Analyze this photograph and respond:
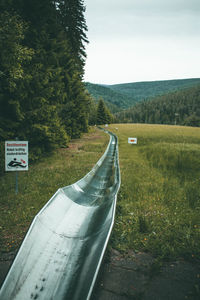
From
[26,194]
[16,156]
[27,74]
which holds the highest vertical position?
[27,74]

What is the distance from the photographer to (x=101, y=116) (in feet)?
225

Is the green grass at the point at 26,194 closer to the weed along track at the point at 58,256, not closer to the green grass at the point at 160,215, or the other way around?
the weed along track at the point at 58,256

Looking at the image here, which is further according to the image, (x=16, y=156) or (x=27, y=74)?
(x=27, y=74)

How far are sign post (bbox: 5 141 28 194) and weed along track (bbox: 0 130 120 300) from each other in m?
2.31

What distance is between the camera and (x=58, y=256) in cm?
293

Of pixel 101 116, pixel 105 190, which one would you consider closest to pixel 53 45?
pixel 105 190

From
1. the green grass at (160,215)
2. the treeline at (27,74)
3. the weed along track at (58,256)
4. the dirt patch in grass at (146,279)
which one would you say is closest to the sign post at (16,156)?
the weed along track at (58,256)

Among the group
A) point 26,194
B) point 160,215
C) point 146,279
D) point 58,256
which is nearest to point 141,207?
point 160,215

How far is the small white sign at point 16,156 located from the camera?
18.6 ft

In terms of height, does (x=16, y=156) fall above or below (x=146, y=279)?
above

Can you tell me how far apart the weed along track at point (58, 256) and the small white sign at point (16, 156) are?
2314 mm

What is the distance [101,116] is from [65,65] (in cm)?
5120

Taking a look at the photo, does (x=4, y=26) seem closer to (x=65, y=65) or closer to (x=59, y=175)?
(x=59, y=175)

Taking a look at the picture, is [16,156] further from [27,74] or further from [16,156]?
[27,74]
